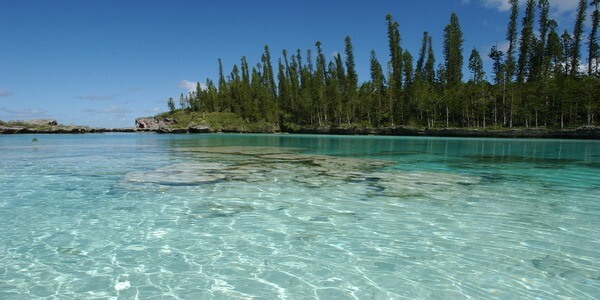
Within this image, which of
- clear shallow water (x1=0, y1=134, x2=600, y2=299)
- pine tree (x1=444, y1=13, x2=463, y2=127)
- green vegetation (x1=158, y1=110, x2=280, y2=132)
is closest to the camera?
clear shallow water (x1=0, y1=134, x2=600, y2=299)

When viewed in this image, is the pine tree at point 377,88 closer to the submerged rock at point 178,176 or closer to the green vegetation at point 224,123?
the green vegetation at point 224,123

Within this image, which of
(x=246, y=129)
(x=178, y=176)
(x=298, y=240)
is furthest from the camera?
(x=246, y=129)

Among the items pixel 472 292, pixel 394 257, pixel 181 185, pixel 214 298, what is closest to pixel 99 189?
pixel 181 185

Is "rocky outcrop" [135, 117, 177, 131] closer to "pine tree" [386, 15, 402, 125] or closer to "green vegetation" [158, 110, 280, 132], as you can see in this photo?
"green vegetation" [158, 110, 280, 132]

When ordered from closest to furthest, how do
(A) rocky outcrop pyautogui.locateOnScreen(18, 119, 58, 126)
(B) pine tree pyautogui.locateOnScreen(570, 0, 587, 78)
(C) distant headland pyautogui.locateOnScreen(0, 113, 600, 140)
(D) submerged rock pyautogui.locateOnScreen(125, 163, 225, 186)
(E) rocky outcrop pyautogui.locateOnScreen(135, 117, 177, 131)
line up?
(D) submerged rock pyautogui.locateOnScreen(125, 163, 225, 186)
(C) distant headland pyautogui.locateOnScreen(0, 113, 600, 140)
(B) pine tree pyautogui.locateOnScreen(570, 0, 587, 78)
(A) rocky outcrop pyautogui.locateOnScreen(18, 119, 58, 126)
(E) rocky outcrop pyautogui.locateOnScreen(135, 117, 177, 131)

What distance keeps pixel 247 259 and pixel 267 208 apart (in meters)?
3.22

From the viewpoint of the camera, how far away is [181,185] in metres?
11.8

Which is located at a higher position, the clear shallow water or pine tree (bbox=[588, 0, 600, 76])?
pine tree (bbox=[588, 0, 600, 76])

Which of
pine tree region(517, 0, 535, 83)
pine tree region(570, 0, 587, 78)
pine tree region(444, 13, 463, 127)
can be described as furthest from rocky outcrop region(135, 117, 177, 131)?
pine tree region(570, 0, 587, 78)

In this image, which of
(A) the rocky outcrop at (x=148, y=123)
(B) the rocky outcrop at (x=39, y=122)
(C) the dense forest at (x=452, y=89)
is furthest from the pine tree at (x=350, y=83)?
(B) the rocky outcrop at (x=39, y=122)

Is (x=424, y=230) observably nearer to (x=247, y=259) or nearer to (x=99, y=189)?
(x=247, y=259)

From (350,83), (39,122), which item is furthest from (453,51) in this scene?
(39,122)

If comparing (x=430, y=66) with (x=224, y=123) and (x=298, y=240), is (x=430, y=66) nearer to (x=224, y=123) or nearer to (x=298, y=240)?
(x=224, y=123)

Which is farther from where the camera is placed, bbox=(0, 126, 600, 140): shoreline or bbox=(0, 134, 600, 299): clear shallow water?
bbox=(0, 126, 600, 140): shoreline
